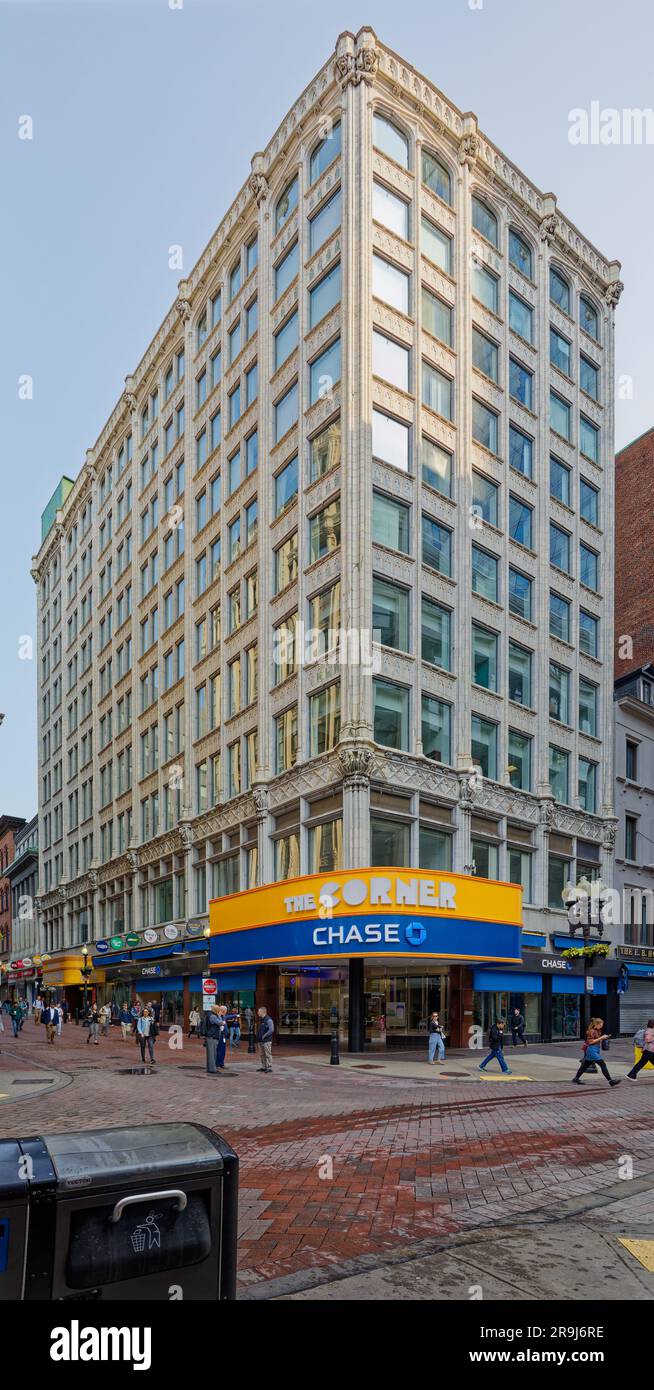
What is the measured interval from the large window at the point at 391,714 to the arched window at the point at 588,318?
2463cm

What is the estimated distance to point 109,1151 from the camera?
436cm

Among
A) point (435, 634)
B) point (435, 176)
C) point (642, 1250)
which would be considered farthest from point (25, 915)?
point (642, 1250)

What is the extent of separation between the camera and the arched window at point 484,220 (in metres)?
42.1

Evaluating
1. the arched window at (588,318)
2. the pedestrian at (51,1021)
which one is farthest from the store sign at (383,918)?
the arched window at (588,318)

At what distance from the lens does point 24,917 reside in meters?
95.5

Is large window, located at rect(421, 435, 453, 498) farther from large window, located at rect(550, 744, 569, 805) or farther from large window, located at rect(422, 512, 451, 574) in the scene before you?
large window, located at rect(550, 744, 569, 805)

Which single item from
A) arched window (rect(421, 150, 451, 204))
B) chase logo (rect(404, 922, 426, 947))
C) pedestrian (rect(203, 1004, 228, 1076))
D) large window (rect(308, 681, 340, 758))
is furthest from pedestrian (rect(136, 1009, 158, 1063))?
arched window (rect(421, 150, 451, 204))

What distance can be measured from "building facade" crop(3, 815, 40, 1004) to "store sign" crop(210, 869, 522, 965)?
5517 centimetres

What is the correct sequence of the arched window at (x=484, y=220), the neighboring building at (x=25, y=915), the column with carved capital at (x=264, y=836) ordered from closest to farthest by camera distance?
1. the column with carved capital at (x=264, y=836)
2. the arched window at (x=484, y=220)
3. the neighboring building at (x=25, y=915)

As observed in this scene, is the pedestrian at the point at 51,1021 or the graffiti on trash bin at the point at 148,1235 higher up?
the graffiti on trash bin at the point at 148,1235

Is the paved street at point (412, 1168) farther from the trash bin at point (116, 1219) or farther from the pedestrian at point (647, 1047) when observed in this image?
the trash bin at point (116, 1219)

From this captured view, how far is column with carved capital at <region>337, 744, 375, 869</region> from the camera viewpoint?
32.1 metres

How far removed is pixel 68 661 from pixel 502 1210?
74.0 metres
